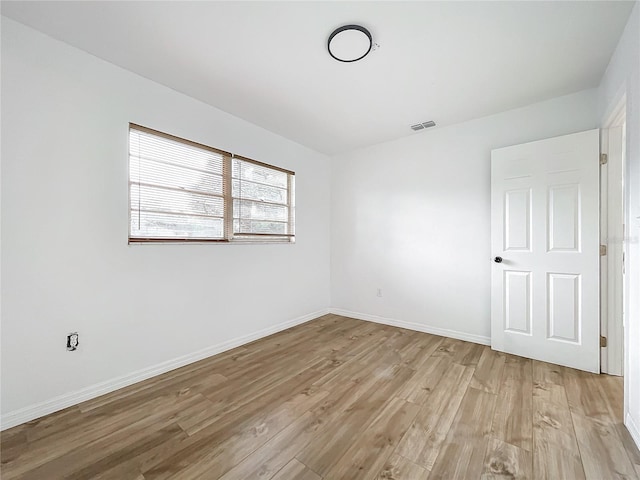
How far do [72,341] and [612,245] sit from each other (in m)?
4.45

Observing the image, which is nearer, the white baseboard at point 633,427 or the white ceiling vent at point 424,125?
the white baseboard at point 633,427

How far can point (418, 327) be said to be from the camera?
139 inches

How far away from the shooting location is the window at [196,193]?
7.70ft

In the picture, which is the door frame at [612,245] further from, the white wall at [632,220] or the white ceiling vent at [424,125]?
the white ceiling vent at [424,125]

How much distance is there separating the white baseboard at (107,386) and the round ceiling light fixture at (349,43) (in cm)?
291

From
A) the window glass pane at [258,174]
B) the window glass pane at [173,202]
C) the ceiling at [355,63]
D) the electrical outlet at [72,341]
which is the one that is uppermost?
the ceiling at [355,63]

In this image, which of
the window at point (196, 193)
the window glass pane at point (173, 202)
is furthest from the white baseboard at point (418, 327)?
the window glass pane at point (173, 202)

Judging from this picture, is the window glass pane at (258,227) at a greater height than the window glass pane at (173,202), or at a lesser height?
lesser

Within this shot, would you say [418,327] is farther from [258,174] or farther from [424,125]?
[258,174]

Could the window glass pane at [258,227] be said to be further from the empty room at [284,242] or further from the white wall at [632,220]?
the white wall at [632,220]

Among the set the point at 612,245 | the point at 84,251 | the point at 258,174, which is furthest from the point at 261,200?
the point at 612,245

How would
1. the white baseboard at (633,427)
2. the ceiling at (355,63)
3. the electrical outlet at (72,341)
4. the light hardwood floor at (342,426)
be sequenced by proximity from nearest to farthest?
1. the light hardwood floor at (342,426)
2. the white baseboard at (633,427)
3. the ceiling at (355,63)
4. the electrical outlet at (72,341)

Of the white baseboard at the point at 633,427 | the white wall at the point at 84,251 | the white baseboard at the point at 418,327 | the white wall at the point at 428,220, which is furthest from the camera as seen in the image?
the white baseboard at the point at 418,327

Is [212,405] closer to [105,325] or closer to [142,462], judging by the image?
[142,462]
